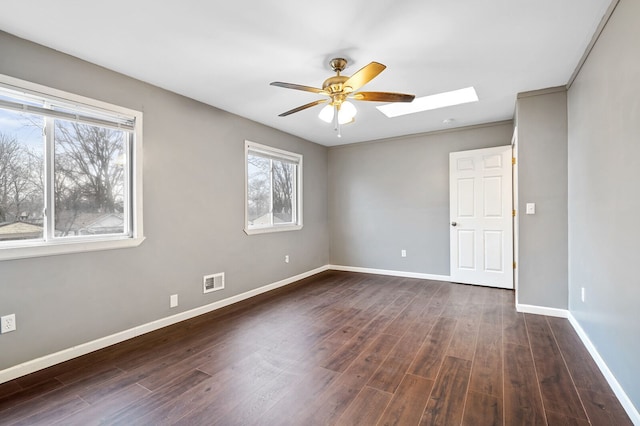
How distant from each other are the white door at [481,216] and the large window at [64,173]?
14.1 ft

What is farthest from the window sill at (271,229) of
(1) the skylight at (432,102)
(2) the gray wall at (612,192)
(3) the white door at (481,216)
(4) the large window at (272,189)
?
(2) the gray wall at (612,192)

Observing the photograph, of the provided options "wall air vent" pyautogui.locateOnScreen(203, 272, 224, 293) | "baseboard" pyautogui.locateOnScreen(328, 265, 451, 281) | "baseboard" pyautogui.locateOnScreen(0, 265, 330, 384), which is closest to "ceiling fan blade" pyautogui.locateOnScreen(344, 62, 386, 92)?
"wall air vent" pyautogui.locateOnScreen(203, 272, 224, 293)

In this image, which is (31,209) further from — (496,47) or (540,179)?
(540,179)

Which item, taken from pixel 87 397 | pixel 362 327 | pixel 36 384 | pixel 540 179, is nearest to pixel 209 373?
pixel 87 397

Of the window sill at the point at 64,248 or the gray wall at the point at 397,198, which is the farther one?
the gray wall at the point at 397,198

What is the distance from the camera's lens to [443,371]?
219 cm

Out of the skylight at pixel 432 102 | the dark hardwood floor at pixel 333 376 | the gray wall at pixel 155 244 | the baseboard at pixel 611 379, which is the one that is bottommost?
the dark hardwood floor at pixel 333 376

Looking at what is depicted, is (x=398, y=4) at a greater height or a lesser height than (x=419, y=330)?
greater

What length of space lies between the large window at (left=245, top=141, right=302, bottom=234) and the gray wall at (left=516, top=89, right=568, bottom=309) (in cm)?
318

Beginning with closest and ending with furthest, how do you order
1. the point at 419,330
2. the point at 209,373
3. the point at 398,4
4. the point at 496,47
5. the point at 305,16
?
the point at 398,4 < the point at 305,16 < the point at 209,373 < the point at 496,47 < the point at 419,330

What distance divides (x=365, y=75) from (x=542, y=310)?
319cm

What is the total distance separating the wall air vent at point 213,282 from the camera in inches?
139

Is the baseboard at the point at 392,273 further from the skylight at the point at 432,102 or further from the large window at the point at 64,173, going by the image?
the large window at the point at 64,173

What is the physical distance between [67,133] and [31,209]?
0.67 m
